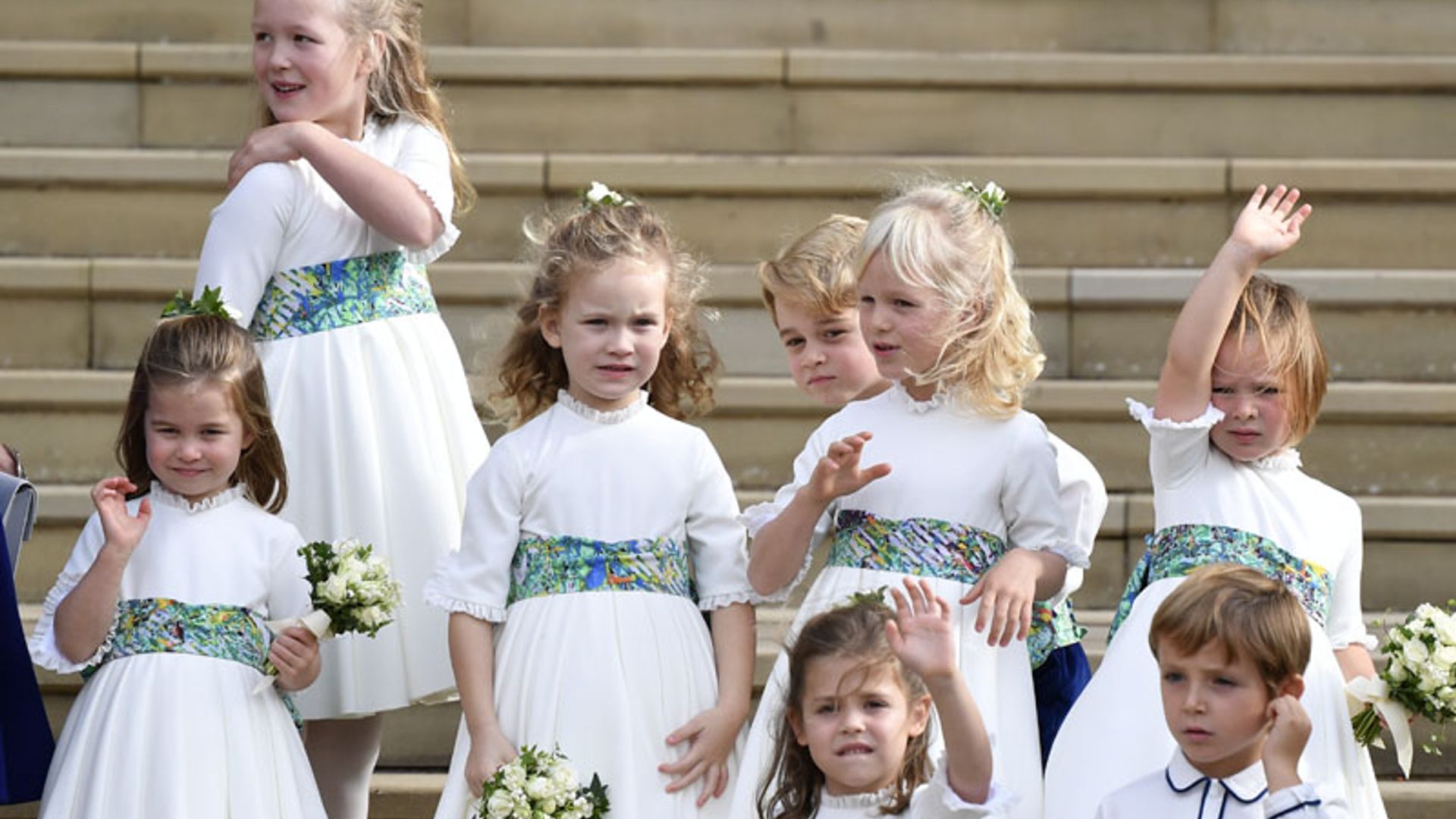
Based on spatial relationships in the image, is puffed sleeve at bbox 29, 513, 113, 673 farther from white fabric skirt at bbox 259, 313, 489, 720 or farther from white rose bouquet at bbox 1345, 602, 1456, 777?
white rose bouquet at bbox 1345, 602, 1456, 777

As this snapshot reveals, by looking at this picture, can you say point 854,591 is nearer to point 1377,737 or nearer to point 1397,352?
point 1377,737

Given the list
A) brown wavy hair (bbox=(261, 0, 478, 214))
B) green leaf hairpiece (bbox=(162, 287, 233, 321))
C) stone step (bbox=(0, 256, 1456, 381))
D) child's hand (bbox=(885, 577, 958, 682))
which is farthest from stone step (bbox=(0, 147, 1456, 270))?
child's hand (bbox=(885, 577, 958, 682))

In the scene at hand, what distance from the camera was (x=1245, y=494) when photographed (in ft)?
14.1

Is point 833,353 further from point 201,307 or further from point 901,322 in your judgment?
point 201,307

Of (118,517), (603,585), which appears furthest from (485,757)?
(118,517)

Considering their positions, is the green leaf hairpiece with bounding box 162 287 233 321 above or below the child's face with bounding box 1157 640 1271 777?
above

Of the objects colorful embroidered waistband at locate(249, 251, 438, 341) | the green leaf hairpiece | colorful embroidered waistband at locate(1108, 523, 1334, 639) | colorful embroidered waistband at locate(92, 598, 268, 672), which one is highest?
colorful embroidered waistband at locate(249, 251, 438, 341)

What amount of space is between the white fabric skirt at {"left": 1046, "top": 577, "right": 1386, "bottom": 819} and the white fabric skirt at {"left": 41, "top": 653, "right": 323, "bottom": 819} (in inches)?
53.4

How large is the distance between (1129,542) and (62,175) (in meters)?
3.14

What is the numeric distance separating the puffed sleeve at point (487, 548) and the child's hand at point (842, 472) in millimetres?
574

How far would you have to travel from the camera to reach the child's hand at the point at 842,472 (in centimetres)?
396

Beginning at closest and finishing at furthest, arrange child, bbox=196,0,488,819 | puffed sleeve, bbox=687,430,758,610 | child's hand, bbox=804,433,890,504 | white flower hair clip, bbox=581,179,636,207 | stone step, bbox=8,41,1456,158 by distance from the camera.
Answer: child's hand, bbox=804,433,890,504, puffed sleeve, bbox=687,430,758,610, white flower hair clip, bbox=581,179,636,207, child, bbox=196,0,488,819, stone step, bbox=8,41,1456,158

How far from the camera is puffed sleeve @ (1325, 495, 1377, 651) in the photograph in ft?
14.0

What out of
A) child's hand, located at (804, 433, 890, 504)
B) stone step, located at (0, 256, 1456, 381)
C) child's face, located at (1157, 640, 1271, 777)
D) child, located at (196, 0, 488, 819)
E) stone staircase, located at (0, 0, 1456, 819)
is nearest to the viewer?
child's face, located at (1157, 640, 1271, 777)
